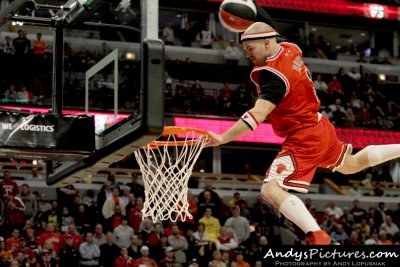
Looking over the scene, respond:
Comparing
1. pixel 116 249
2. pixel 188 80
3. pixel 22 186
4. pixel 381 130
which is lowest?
pixel 116 249

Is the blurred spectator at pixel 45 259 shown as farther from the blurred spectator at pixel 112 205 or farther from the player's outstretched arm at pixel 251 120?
the player's outstretched arm at pixel 251 120

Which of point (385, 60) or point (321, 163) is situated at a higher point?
point (385, 60)

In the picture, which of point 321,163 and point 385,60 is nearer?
point 321,163


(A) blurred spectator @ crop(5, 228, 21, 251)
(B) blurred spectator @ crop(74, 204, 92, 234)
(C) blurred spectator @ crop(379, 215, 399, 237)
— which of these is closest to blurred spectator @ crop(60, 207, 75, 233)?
(B) blurred spectator @ crop(74, 204, 92, 234)

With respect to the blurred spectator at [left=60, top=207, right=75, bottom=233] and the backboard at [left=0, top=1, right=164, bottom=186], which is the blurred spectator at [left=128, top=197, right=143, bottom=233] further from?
the backboard at [left=0, top=1, right=164, bottom=186]

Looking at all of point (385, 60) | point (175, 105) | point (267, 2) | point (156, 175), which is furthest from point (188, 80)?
point (156, 175)

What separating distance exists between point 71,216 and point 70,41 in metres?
10.8

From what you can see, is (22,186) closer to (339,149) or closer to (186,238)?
(186,238)

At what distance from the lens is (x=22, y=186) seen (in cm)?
1814

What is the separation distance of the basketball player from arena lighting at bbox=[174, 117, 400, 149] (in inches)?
642

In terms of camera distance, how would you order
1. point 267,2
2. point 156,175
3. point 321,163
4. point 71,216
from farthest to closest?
point 267,2, point 71,216, point 156,175, point 321,163

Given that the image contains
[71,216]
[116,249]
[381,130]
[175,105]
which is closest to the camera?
[116,249]

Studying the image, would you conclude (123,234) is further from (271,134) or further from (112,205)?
(271,134)

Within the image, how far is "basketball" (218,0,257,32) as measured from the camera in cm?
760
